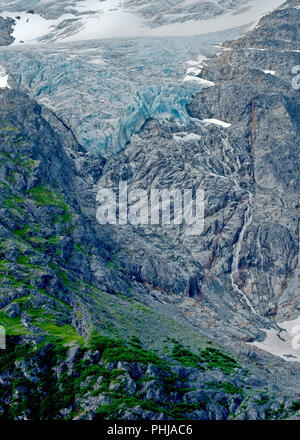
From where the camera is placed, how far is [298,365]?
613ft

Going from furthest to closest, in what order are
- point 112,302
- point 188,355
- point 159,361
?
point 112,302
point 188,355
point 159,361

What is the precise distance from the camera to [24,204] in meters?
199

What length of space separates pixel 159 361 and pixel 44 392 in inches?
1010

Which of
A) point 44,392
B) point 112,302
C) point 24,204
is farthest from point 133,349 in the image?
point 24,204

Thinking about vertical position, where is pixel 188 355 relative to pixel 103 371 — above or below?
below

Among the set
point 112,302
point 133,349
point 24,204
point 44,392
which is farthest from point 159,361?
point 24,204

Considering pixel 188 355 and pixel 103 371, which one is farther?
pixel 188 355

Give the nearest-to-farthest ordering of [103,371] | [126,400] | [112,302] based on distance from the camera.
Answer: [126,400], [103,371], [112,302]

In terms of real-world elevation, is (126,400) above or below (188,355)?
above

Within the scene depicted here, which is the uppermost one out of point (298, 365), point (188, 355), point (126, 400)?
point (126, 400)

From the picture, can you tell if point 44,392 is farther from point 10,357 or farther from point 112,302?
point 112,302

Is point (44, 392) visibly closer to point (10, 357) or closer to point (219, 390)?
point (10, 357)

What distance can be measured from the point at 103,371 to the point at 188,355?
99.6 feet

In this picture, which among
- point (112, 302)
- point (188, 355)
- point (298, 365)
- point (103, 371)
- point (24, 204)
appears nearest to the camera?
point (103, 371)
